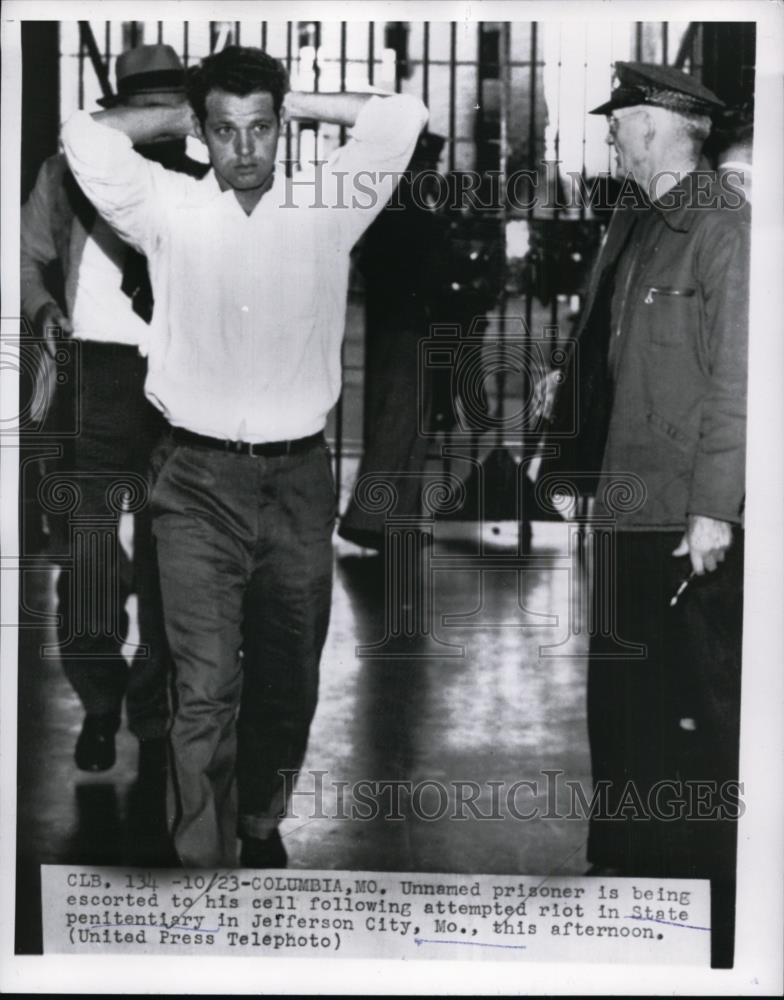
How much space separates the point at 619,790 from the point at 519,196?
1.27 meters

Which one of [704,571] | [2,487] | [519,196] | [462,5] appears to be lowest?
[704,571]

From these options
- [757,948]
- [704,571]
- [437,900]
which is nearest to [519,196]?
[704,571]

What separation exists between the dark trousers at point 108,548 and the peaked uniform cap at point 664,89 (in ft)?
3.83

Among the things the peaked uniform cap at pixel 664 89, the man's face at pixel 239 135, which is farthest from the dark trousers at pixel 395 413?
the peaked uniform cap at pixel 664 89

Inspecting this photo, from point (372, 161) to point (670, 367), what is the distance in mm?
747

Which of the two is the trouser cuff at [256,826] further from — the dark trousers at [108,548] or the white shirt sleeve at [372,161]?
the white shirt sleeve at [372,161]

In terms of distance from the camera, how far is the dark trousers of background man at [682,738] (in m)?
2.43

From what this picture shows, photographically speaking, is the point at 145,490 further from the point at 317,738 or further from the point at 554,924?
the point at 554,924

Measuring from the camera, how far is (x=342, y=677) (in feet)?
7.95

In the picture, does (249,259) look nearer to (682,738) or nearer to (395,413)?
(395,413)

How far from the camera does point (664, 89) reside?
7.80 feet

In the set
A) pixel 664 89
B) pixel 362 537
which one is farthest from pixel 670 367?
pixel 362 537

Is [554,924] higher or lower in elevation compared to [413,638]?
lower

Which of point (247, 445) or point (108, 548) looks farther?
point (108, 548)
